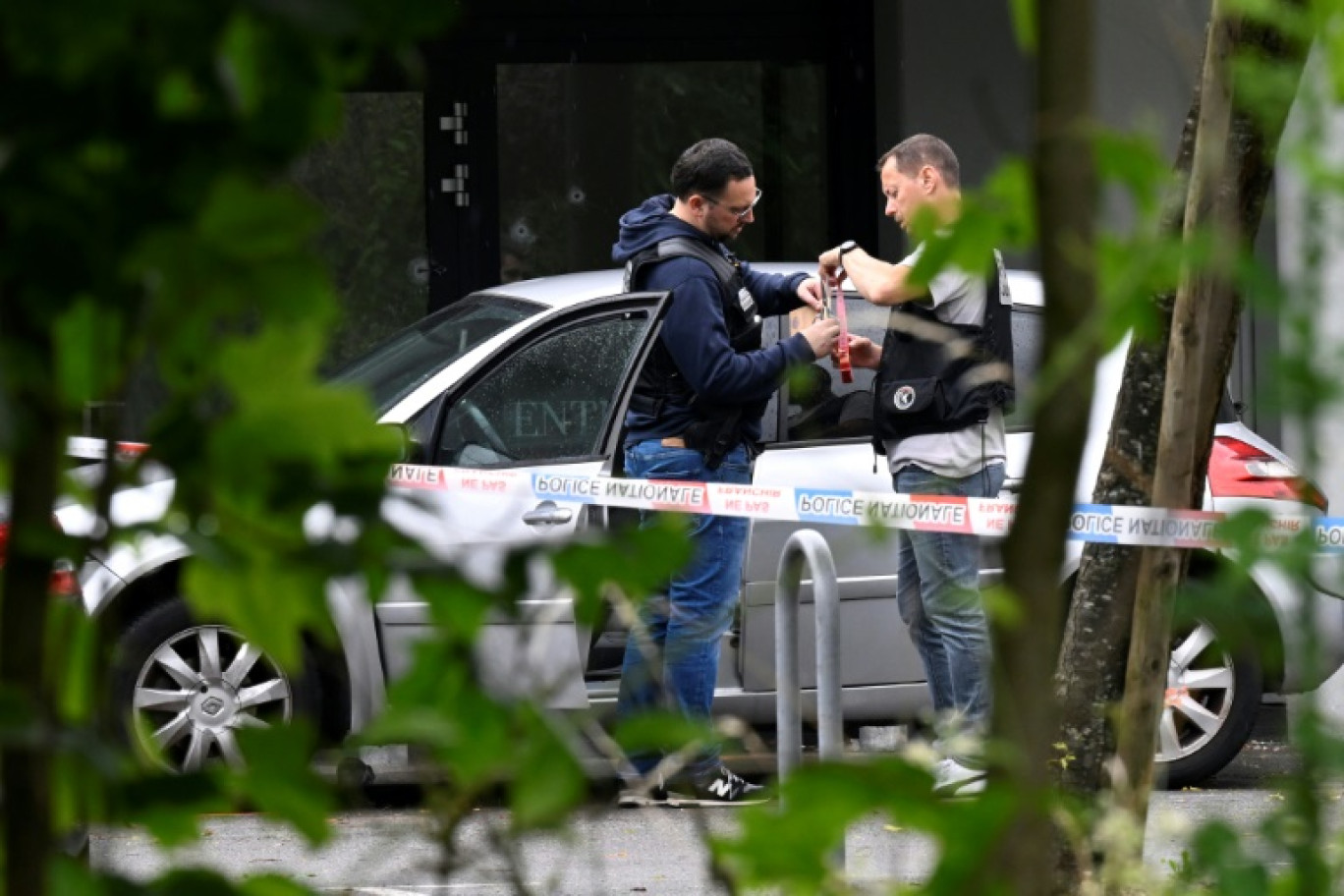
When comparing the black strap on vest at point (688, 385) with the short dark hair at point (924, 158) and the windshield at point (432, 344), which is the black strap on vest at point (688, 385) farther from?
the windshield at point (432, 344)

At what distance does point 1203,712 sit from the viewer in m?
7.21

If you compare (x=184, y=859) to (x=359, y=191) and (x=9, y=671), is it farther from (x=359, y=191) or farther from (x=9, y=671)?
(x=359, y=191)

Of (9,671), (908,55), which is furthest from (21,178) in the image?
(908,55)

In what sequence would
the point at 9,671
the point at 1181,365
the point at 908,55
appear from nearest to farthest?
the point at 9,671 < the point at 1181,365 < the point at 908,55

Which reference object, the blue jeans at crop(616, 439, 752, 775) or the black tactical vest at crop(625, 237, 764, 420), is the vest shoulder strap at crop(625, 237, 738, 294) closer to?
the black tactical vest at crop(625, 237, 764, 420)

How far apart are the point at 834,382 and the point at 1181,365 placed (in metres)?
3.55

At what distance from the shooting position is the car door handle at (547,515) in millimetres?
6910

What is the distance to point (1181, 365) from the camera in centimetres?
370

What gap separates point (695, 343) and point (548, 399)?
91cm

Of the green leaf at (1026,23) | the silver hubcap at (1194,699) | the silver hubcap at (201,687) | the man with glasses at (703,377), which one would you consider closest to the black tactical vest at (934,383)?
the man with glasses at (703,377)

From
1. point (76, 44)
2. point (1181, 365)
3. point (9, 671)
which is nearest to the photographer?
point (76, 44)

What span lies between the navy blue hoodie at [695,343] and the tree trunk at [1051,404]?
5124 millimetres

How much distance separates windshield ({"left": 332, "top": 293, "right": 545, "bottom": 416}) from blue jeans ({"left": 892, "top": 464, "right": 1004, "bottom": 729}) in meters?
1.61

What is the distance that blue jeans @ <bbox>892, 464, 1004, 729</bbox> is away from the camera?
6.13 metres
